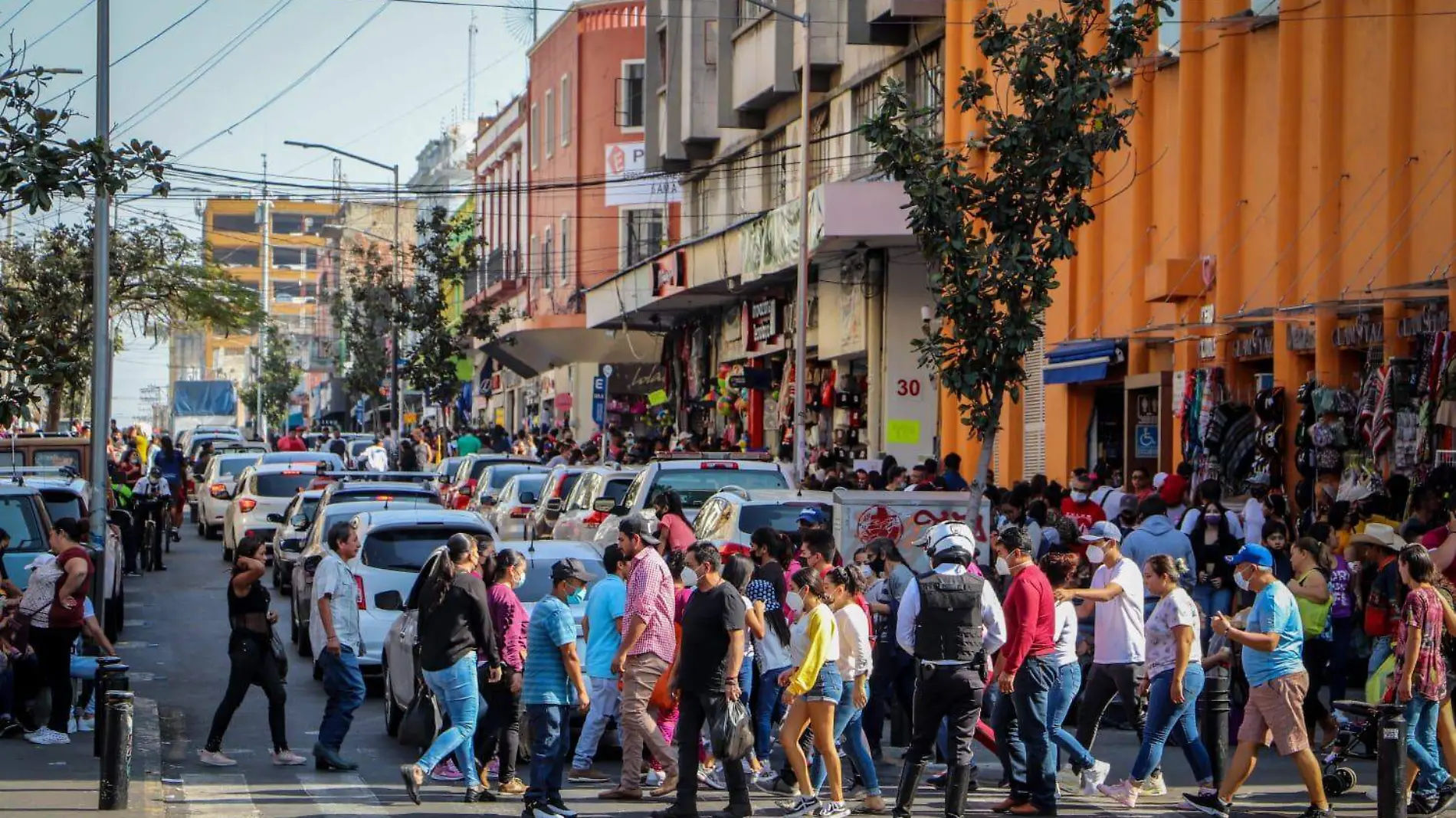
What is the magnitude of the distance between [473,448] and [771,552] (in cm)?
2975

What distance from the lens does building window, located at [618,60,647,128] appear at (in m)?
55.5

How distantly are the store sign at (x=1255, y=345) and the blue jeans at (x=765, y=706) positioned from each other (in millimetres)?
9858

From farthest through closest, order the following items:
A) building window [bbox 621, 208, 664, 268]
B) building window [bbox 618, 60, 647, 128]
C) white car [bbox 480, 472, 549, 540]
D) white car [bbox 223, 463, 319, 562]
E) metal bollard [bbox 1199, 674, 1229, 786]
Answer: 1. building window [bbox 618, 60, 647, 128]
2. building window [bbox 621, 208, 664, 268]
3. white car [bbox 223, 463, 319, 562]
4. white car [bbox 480, 472, 549, 540]
5. metal bollard [bbox 1199, 674, 1229, 786]

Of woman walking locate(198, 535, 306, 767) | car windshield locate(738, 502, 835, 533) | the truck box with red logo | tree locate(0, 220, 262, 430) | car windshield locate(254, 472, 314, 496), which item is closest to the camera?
woman walking locate(198, 535, 306, 767)

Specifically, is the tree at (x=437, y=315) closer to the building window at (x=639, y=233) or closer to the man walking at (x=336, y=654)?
the building window at (x=639, y=233)

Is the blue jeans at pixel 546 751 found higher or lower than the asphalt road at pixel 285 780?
higher

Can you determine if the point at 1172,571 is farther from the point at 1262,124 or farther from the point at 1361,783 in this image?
the point at 1262,124

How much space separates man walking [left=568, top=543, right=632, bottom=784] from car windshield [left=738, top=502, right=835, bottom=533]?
4892mm

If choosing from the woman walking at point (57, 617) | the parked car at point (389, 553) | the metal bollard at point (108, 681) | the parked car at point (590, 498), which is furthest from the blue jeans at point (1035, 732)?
the parked car at point (590, 498)

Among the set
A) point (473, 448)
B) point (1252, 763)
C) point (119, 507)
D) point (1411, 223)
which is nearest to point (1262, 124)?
point (1411, 223)

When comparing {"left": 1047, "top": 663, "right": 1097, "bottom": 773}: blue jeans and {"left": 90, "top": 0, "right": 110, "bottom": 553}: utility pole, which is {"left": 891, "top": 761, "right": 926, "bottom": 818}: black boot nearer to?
{"left": 1047, "top": 663, "right": 1097, "bottom": 773}: blue jeans

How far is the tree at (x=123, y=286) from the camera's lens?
34062 mm

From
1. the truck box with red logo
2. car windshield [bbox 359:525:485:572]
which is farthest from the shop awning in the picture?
car windshield [bbox 359:525:485:572]

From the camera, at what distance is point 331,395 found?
110000 millimetres
